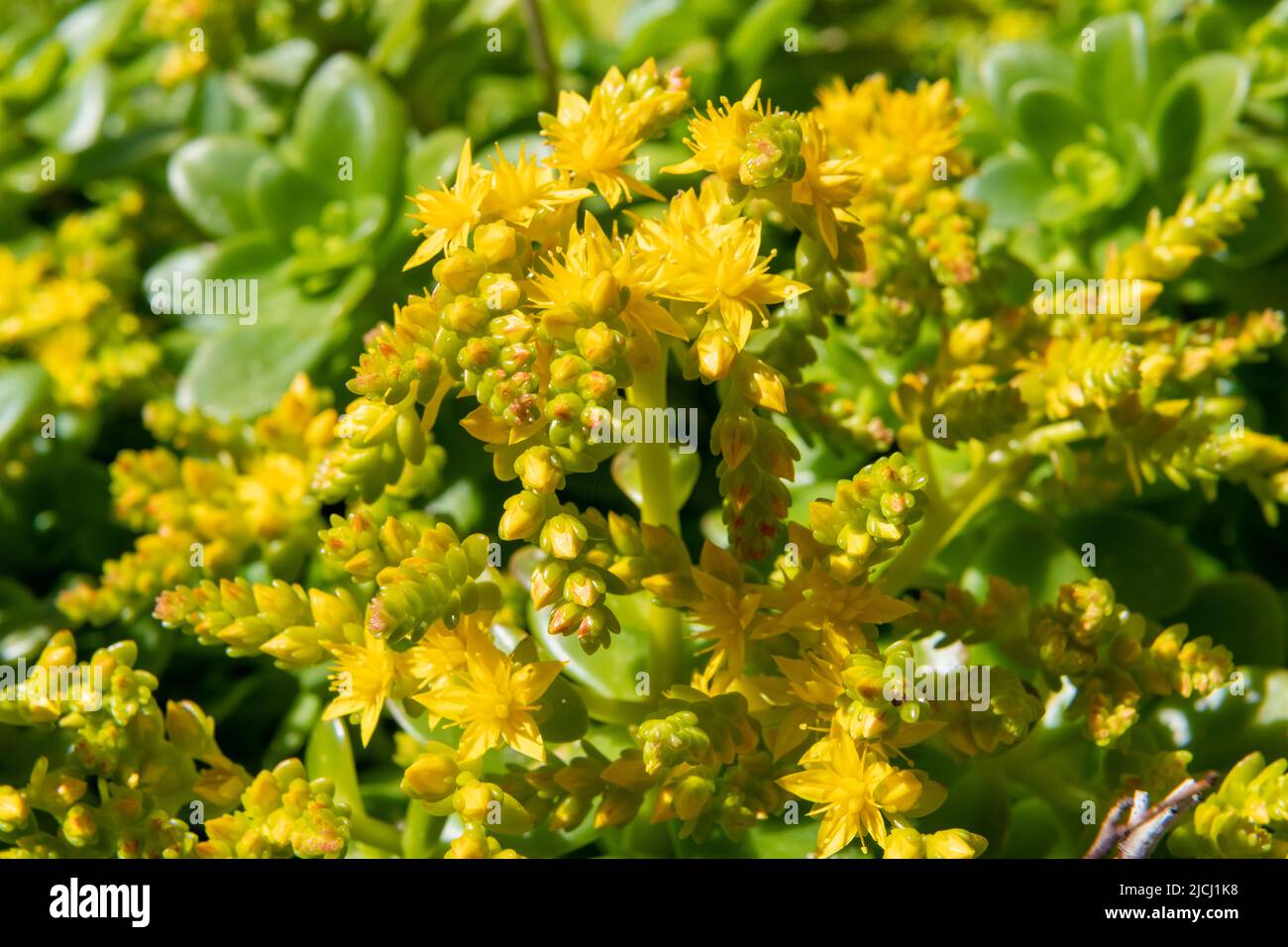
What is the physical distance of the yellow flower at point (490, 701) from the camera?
3.50 ft

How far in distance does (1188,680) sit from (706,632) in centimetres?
45

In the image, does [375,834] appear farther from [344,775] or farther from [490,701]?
[490,701]

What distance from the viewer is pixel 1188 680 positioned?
45.8 inches

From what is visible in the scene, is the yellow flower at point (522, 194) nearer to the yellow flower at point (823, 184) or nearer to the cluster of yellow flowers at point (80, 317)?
the yellow flower at point (823, 184)

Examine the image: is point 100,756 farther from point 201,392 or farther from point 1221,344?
point 1221,344

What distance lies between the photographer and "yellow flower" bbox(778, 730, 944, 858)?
3.34ft

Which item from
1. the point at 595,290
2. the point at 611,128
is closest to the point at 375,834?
the point at 595,290

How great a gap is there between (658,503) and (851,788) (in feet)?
→ 1.02

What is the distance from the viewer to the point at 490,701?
1.07 m

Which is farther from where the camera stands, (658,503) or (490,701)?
(658,503)

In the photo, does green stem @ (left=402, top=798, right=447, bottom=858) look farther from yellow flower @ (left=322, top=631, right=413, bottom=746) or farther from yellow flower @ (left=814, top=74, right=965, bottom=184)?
yellow flower @ (left=814, top=74, right=965, bottom=184)

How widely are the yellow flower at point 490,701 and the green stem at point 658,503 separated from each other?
0.16 metres

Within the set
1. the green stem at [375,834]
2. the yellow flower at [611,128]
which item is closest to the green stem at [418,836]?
the green stem at [375,834]
